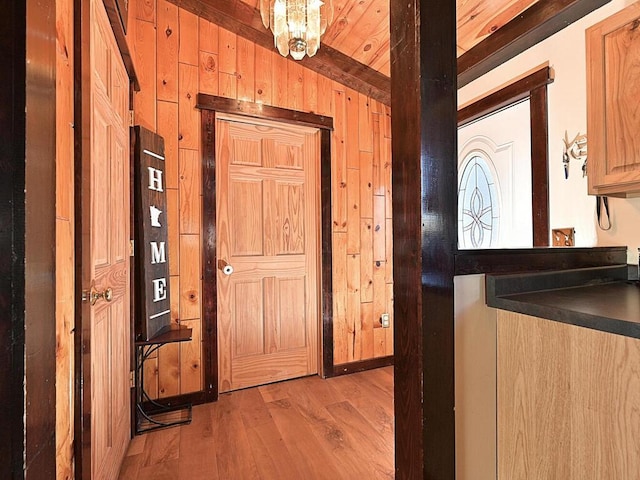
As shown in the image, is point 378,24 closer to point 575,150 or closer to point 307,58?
point 307,58

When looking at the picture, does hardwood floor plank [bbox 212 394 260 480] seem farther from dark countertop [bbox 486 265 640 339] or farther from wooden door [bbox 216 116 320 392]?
dark countertop [bbox 486 265 640 339]

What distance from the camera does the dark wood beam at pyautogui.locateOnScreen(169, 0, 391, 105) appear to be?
7.82 ft

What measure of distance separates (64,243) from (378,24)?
2.39 m

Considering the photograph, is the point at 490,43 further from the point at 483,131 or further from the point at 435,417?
the point at 435,417

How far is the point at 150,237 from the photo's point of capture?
208 centimetres

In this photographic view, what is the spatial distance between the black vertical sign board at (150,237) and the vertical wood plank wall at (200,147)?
174 millimetres

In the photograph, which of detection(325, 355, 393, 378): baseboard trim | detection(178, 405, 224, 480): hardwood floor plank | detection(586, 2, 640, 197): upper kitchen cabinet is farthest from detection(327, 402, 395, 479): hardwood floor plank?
detection(586, 2, 640, 197): upper kitchen cabinet

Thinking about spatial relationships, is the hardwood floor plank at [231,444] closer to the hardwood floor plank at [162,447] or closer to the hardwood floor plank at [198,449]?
the hardwood floor plank at [198,449]

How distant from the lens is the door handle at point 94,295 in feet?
3.81

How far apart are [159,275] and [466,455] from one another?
6.43 feet

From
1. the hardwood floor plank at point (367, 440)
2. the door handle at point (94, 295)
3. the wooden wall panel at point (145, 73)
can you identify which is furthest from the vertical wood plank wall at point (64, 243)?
the hardwood floor plank at point (367, 440)

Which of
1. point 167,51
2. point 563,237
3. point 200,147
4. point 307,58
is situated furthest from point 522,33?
point 167,51

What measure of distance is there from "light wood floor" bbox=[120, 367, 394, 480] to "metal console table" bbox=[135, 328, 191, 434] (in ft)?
0.22

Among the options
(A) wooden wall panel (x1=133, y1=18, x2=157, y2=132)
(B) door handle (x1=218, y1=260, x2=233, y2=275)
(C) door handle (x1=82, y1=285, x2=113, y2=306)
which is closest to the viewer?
(C) door handle (x1=82, y1=285, x2=113, y2=306)
